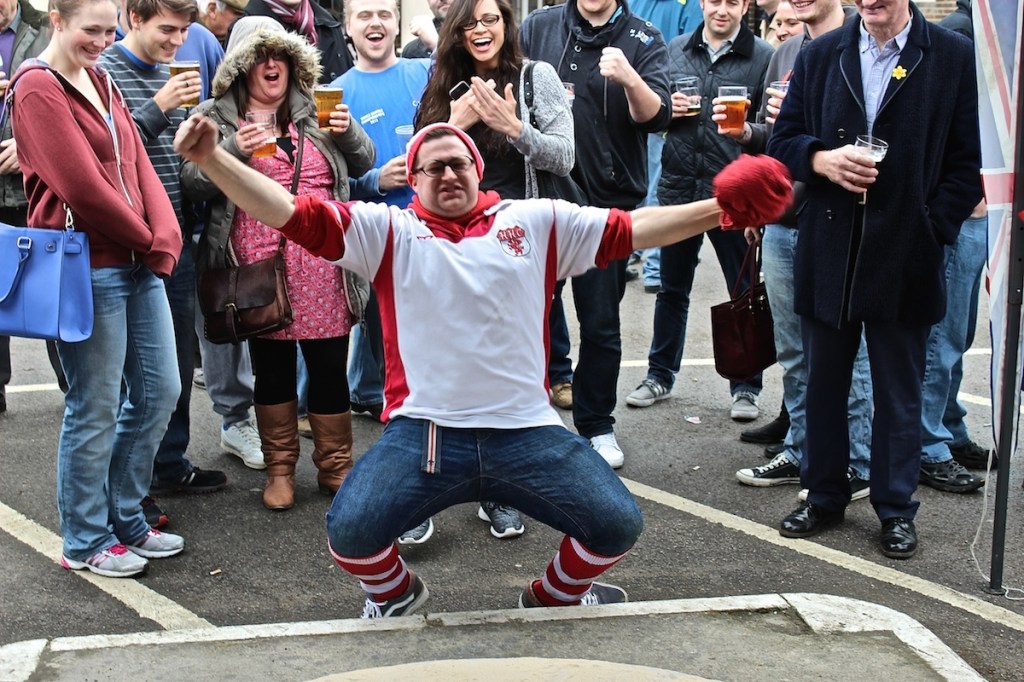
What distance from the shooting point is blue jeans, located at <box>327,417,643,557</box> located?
12.2 feet

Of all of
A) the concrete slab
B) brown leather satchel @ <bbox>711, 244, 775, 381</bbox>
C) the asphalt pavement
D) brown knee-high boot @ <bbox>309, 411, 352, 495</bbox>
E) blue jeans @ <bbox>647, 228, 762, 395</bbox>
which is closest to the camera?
the concrete slab

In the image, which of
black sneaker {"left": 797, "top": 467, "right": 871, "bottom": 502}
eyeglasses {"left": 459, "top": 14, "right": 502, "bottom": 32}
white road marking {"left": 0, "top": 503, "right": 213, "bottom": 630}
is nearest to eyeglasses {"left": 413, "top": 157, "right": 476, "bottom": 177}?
eyeglasses {"left": 459, "top": 14, "right": 502, "bottom": 32}

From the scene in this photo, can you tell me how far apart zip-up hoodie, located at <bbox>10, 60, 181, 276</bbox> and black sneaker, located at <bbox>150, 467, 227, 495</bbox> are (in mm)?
1381

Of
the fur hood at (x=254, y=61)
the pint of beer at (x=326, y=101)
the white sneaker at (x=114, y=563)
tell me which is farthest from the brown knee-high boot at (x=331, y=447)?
the fur hood at (x=254, y=61)

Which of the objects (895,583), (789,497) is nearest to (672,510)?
(789,497)

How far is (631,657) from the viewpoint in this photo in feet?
12.0

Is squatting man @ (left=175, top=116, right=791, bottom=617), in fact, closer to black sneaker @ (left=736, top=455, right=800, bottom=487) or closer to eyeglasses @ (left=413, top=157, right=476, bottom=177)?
eyeglasses @ (left=413, top=157, right=476, bottom=177)

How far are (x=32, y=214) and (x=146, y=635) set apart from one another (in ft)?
5.24

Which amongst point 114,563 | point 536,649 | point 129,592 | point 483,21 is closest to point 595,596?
point 536,649

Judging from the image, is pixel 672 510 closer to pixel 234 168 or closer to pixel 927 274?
pixel 927 274

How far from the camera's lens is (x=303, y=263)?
5.21 metres

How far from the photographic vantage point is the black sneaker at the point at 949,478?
219 inches

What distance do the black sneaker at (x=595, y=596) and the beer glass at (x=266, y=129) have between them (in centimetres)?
200

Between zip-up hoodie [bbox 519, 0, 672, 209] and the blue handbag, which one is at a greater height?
zip-up hoodie [bbox 519, 0, 672, 209]
